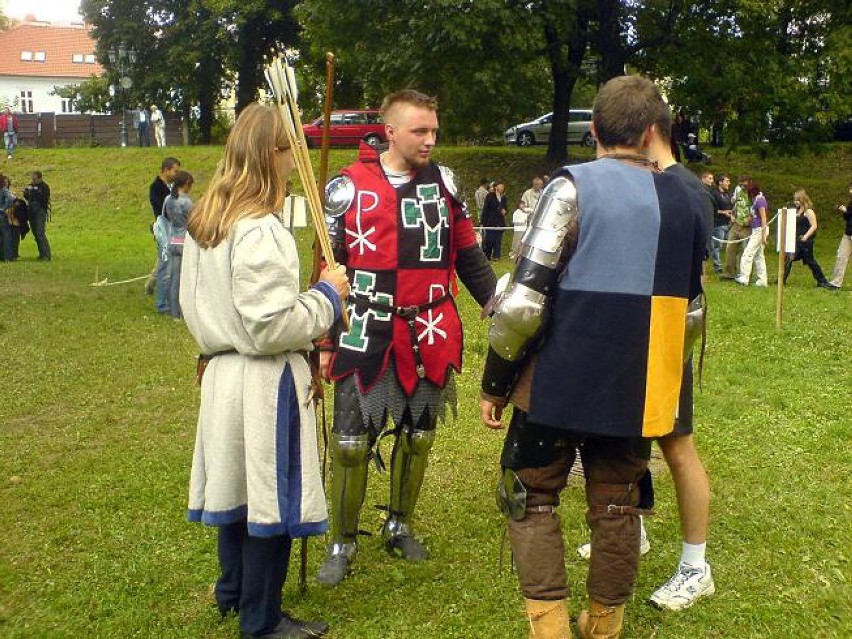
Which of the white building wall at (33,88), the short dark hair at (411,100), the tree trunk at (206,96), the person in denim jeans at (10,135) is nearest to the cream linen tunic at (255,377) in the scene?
the short dark hair at (411,100)

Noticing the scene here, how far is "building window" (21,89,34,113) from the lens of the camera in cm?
7362

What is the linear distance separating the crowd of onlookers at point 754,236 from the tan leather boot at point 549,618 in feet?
40.2

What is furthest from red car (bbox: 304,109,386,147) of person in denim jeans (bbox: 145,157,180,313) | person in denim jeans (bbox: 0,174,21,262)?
person in denim jeans (bbox: 145,157,180,313)

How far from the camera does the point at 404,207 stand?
14.1ft

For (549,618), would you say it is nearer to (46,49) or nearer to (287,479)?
(287,479)

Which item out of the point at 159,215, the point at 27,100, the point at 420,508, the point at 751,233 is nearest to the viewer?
the point at 420,508

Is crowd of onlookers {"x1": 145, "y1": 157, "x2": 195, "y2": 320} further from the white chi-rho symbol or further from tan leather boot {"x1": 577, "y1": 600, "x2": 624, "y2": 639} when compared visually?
tan leather boot {"x1": 577, "y1": 600, "x2": 624, "y2": 639}

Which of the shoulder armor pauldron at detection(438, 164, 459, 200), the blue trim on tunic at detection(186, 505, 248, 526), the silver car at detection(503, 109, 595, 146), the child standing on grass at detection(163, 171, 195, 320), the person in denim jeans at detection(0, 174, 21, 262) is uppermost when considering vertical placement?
the silver car at detection(503, 109, 595, 146)

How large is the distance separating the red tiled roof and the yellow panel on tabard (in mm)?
75895

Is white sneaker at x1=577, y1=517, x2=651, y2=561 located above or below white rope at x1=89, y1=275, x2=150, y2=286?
above

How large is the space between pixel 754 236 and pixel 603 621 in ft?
42.2

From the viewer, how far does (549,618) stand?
3408 mm

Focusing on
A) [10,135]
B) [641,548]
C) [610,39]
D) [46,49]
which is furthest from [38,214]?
[46,49]

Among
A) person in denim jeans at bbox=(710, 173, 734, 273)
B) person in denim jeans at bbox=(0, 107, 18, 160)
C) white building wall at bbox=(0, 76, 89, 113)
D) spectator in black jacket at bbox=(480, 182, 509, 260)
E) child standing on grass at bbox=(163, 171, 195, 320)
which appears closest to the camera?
child standing on grass at bbox=(163, 171, 195, 320)
